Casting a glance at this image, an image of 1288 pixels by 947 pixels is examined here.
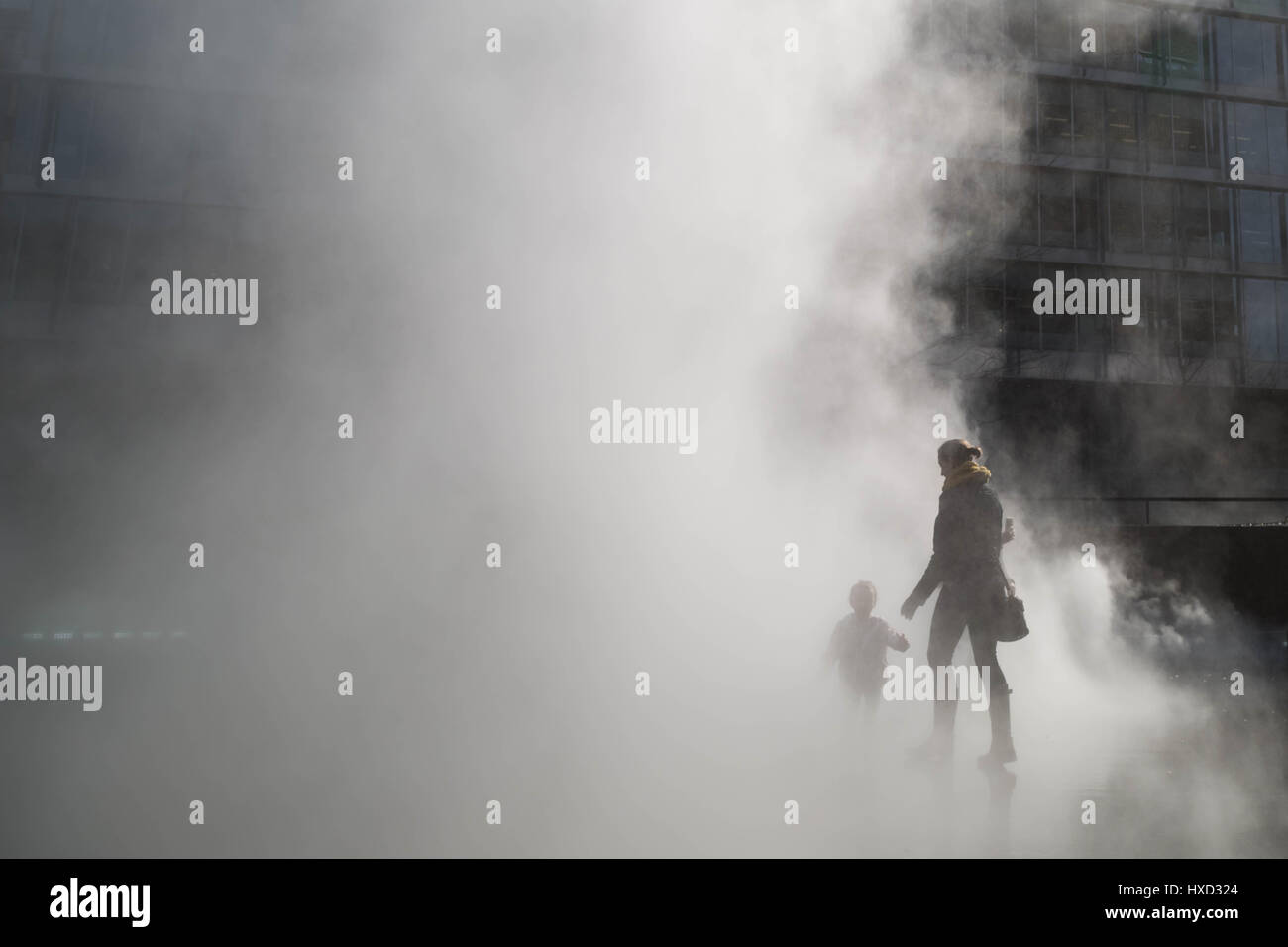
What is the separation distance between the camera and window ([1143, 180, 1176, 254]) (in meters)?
21.5

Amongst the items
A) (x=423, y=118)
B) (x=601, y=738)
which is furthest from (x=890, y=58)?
(x=601, y=738)

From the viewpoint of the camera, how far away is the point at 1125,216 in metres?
21.4

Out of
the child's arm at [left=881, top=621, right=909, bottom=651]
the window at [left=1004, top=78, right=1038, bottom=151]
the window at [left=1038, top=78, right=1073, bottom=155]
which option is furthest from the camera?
the window at [left=1038, top=78, right=1073, bottom=155]

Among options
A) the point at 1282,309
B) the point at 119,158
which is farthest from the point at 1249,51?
the point at 119,158

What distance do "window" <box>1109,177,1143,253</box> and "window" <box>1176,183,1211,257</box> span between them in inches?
39.7

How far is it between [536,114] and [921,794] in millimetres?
4802

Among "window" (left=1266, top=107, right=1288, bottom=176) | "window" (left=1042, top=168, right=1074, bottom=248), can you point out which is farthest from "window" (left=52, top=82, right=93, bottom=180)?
"window" (left=1266, top=107, right=1288, bottom=176)

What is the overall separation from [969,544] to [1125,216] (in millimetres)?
21065

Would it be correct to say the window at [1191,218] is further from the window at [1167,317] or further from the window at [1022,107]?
the window at [1022,107]

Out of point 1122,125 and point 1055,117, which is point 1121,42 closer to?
point 1122,125

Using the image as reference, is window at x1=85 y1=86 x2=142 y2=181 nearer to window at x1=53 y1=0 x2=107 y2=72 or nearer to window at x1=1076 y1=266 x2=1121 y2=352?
window at x1=53 y1=0 x2=107 y2=72

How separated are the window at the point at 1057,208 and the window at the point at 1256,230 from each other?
4594 mm
